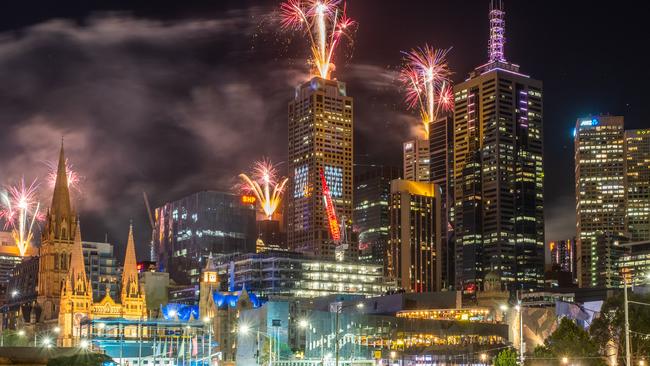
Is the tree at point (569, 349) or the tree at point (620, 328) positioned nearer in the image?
the tree at point (620, 328)

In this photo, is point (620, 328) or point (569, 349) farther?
point (620, 328)

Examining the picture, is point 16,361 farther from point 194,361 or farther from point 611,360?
point 194,361

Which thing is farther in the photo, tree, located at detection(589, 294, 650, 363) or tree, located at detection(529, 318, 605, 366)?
tree, located at detection(529, 318, 605, 366)

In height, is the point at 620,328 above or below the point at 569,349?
above

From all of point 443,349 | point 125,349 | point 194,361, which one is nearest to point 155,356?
point 194,361
